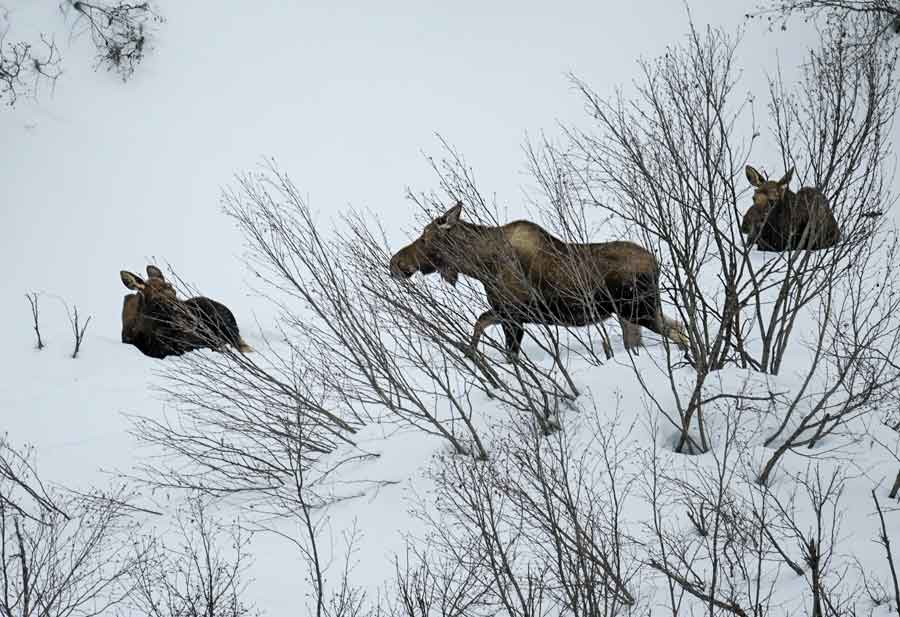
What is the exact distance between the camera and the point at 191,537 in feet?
25.2

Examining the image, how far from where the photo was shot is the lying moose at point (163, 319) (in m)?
11.0

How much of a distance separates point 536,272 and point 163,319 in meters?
5.20

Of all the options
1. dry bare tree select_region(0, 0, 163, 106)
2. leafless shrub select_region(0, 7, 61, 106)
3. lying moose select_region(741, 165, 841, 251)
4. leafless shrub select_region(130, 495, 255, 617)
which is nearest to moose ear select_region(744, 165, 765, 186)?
lying moose select_region(741, 165, 841, 251)

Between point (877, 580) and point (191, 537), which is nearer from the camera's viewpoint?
point (877, 580)

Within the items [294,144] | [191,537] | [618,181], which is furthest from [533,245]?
[294,144]

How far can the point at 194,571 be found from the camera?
7137 mm

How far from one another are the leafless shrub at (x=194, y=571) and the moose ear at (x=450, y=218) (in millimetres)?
3437

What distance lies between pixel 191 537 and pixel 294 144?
1134 centimetres

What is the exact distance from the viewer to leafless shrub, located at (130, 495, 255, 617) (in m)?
6.05

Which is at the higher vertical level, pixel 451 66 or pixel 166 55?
pixel 451 66

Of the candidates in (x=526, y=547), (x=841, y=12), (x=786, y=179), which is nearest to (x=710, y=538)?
(x=526, y=547)

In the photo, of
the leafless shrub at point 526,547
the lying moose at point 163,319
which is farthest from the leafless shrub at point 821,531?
the lying moose at point 163,319

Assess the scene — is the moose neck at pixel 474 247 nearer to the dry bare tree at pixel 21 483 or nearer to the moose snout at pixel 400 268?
the moose snout at pixel 400 268

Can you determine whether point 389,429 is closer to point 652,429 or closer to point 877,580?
point 652,429
